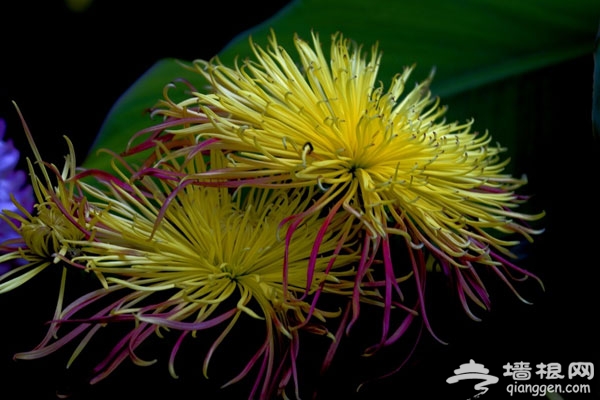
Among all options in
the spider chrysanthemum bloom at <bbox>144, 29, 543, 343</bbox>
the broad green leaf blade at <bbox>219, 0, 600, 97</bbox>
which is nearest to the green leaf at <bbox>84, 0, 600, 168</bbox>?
the broad green leaf blade at <bbox>219, 0, 600, 97</bbox>

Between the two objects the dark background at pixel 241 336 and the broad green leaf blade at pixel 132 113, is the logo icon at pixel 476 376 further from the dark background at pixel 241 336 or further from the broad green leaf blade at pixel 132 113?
the broad green leaf blade at pixel 132 113

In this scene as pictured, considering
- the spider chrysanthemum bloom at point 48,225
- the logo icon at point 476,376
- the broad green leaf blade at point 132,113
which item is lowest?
the logo icon at point 476,376

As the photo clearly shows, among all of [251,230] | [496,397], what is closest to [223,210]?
[251,230]

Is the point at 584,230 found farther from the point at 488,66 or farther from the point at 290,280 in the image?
the point at 290,280

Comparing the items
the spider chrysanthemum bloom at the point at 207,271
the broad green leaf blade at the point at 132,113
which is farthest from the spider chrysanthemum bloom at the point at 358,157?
the broad green leaf blade at the point at 132,113

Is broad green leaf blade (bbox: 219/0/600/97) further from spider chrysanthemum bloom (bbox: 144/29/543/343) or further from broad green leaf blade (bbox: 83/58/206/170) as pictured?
spider chrysanthemum bloom (bbox: 144/29/543/343)

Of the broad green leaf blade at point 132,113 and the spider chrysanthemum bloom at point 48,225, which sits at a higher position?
the broad green leaf blade at point 132,113
